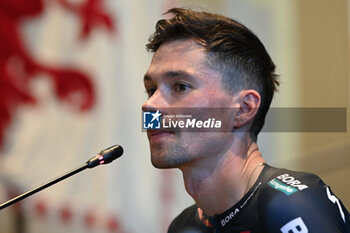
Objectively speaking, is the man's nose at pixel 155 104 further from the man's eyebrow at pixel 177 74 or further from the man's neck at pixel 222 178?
the man's neck at pixel 222 178

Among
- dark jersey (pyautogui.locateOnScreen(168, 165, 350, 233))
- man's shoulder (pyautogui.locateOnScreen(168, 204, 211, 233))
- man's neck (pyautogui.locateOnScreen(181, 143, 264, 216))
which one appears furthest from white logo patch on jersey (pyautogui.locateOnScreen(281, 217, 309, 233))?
man's shoulder (pyautogui.locateOnScreen(168, 204, 211, 233))

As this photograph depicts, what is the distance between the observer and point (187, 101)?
1273mm

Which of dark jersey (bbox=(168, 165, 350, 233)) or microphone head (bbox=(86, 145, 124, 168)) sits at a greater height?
microphone head (bbox=(86, 145, 124, 168))

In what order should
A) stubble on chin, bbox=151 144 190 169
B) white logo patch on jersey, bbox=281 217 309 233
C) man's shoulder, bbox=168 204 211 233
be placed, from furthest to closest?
man's shoulder, bbox=168 204 211 233
stubble on chin, bbox=151 144 190 169
white logo patch on jersey, bbox=281 217 309 233

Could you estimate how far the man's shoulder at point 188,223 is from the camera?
1.53 meters

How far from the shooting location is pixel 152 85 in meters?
1.37

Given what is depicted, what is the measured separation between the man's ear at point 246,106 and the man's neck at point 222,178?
96 mm

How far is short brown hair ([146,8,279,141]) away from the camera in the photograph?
1324mm

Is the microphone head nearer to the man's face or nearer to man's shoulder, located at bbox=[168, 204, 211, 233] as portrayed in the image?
the man's face

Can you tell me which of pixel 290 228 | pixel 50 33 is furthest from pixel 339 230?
pixel 50 33

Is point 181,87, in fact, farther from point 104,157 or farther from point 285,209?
point 285,209

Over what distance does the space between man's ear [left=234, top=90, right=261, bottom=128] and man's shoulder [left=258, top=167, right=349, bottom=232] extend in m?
0.19

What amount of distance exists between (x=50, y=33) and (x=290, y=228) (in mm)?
1608

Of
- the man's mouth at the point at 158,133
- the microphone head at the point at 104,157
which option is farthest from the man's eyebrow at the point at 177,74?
the microphone head at the point at 104,157
